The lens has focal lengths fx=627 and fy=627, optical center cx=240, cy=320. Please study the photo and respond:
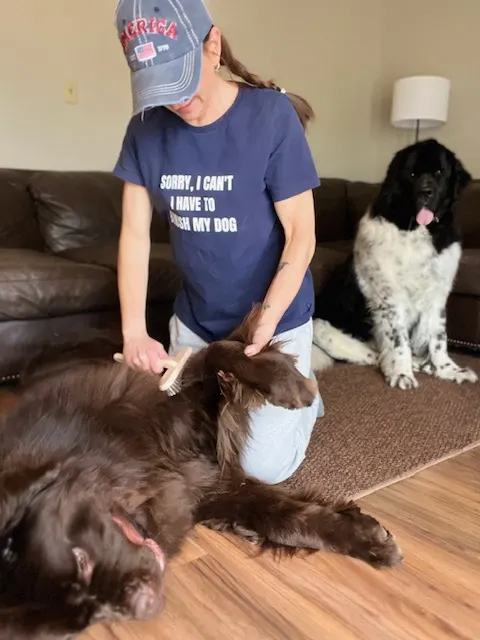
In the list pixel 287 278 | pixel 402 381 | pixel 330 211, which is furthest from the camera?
pixel 330 211

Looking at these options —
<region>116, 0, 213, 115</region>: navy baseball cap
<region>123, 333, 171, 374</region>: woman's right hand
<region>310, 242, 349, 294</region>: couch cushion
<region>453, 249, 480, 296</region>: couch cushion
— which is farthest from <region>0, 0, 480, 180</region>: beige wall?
<region>116, 0, 213, 115</region>: navy baseball cap

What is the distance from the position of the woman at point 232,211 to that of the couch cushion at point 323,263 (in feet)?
4.55

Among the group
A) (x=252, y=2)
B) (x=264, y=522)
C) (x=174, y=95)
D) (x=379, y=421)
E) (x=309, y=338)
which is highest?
(x=252, y=2)

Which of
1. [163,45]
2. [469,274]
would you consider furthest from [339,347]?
[163,45]

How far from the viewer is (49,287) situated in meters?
2.48

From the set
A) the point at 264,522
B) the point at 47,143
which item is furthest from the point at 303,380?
the point at 47,143

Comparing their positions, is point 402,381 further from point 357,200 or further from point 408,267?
point 357,200

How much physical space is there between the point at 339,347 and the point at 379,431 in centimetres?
87

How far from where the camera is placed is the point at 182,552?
1.40 metres

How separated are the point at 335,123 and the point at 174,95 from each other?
152 inches

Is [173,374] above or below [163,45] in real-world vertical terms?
below

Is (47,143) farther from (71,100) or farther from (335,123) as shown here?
(335,123)

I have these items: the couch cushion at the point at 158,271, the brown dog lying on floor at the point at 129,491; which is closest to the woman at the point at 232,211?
the brown dog lying on floor at the point at 129,491

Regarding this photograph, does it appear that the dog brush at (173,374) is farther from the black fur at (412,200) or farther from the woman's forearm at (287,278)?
the black fur at (412,200)
